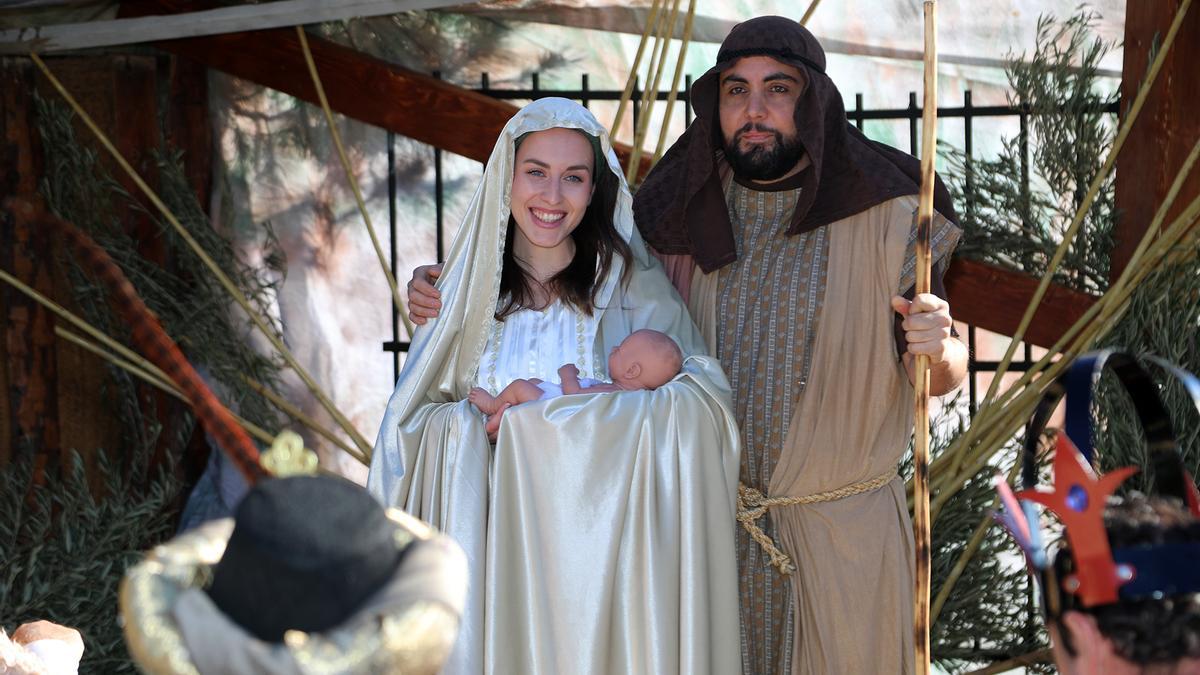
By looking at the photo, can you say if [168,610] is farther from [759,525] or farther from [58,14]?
[58,14]

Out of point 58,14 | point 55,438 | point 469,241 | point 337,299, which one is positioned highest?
point 58,14

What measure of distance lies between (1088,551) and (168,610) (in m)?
0.99

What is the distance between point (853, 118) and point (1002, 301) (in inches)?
33.4

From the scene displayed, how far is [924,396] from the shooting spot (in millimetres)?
2799

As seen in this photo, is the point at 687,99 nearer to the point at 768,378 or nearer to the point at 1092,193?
the point at 1092,193

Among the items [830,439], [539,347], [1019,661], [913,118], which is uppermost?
[913,118]

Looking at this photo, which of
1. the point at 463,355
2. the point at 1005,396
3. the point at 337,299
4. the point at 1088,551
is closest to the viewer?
the point at 1088,551

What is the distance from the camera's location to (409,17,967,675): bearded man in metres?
3.28

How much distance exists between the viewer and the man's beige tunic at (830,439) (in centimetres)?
328

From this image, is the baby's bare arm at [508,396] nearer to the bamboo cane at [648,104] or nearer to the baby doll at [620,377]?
the baby doll at [620,377]

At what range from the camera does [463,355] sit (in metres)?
3.34

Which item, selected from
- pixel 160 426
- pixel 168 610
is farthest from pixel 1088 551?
pixel 160 426

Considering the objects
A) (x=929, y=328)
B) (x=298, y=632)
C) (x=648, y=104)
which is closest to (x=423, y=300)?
(x=929, y=328)

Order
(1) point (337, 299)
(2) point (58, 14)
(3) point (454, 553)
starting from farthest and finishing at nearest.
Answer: (1) point (337, 299)
(2) point (58, 14)
(3) point (454, 553)
